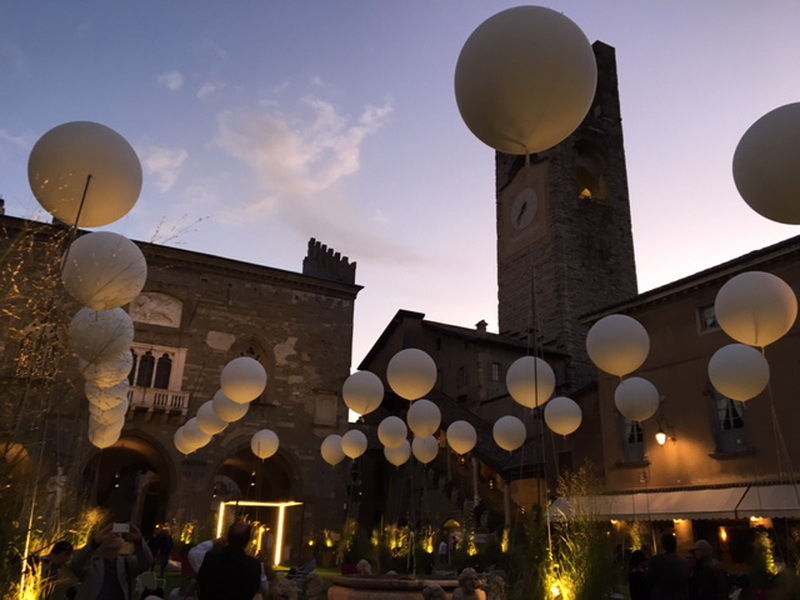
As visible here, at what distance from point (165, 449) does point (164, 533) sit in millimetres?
6385

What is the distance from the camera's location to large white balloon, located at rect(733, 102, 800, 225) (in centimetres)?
463

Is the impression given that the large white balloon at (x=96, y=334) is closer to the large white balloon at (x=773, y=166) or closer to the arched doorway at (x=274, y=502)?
the large white balloon at (x=773, y=166)

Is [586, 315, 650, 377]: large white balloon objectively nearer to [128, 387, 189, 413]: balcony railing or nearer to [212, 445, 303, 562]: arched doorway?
[212, 445, 303, 562]: arched doorway

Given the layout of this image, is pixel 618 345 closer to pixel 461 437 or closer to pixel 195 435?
pixel 461 437

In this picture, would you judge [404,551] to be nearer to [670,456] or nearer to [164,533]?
[164,533]

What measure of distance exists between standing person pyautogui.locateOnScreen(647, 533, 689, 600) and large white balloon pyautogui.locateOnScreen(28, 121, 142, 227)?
5518 mm

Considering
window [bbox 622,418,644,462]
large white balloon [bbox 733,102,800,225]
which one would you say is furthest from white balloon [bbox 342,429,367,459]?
large white balloon [bbox 733,102,800,225]

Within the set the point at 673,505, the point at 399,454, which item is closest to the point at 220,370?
the point at 399,454

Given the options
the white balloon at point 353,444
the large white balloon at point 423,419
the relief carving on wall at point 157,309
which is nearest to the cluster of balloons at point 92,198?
the large white balloon at point 423,419

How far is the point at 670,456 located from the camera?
614 inches

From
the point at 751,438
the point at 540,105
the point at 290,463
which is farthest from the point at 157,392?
the point at 540,105

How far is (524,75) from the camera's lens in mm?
3977

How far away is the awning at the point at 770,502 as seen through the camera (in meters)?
12.4

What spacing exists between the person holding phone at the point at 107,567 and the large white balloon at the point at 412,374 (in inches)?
237
